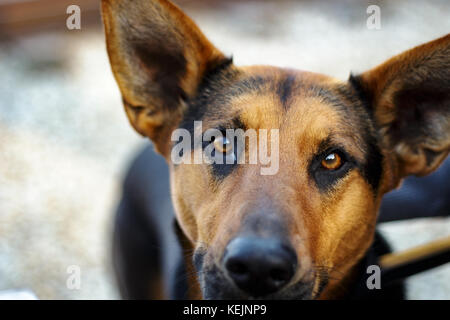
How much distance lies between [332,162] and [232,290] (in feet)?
2.76

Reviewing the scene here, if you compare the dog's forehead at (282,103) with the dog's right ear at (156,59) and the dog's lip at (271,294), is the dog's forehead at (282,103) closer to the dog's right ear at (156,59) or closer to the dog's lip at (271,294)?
the dog's right ear at (156,59)

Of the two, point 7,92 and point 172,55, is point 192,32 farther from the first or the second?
point 7,92

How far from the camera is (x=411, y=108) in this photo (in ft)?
9.46

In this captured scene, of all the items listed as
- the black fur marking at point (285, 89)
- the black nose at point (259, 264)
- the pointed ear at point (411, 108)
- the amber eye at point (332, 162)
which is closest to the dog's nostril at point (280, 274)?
the black nose at point (259, 264)

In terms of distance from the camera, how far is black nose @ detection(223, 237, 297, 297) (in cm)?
201

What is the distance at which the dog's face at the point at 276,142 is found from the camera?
2174mm

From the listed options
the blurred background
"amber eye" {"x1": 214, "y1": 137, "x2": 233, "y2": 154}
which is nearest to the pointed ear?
"amber eye" {"x1": 214, "y1": 137, "x2": 233, "y2": 154}

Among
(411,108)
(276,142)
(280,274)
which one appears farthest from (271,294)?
(411,108)

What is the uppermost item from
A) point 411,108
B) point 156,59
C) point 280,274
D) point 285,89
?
point 156,59

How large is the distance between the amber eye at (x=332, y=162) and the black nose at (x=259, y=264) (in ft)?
2.00

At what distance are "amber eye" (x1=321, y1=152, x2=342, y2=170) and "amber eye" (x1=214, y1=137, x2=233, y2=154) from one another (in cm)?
48

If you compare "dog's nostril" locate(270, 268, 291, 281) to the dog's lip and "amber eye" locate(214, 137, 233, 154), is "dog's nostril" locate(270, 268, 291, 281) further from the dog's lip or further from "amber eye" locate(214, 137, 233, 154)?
"amber eye" locate(214, 137, 233, 154)

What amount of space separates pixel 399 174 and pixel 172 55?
1.48m

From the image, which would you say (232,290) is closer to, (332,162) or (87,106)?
(332,162)
